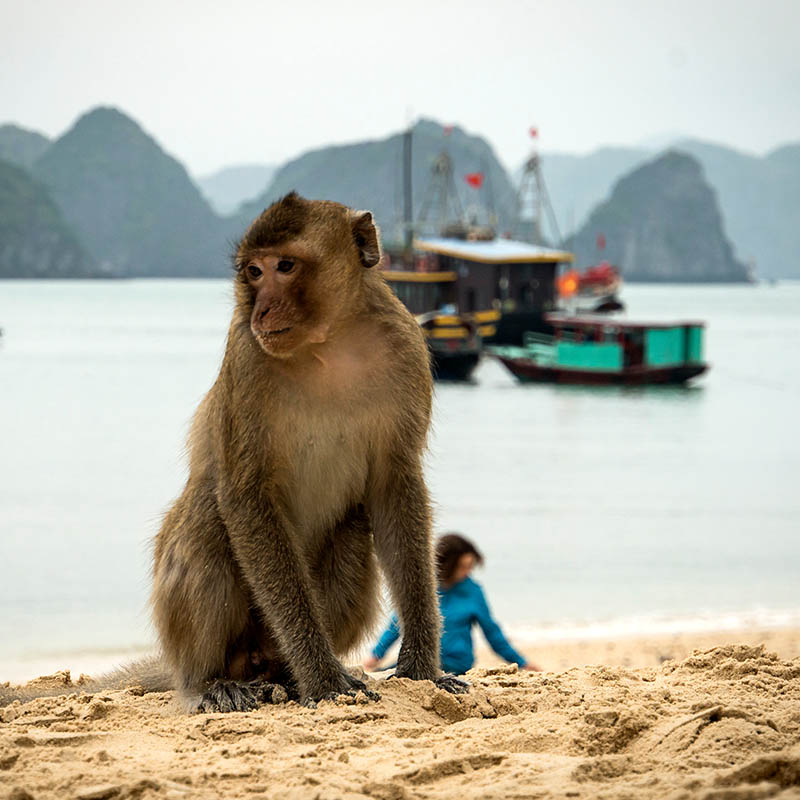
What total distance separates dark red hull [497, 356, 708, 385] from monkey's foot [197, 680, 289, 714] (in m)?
29.4

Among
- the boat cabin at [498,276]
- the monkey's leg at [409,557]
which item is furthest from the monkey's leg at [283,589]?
the boat cabin at [498,276]

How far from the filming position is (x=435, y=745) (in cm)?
282

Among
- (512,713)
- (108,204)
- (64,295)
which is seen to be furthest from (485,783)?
(64,295)

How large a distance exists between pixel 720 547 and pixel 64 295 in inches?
3268

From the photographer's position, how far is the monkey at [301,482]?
10.4 ft

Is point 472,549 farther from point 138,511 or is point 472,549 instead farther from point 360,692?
point 138,511

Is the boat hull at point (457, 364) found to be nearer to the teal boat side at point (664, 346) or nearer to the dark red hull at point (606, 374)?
the dark red hull at point (606, 374)

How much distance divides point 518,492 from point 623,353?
10.3 meters

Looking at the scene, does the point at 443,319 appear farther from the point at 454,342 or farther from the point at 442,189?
the point at 442,189

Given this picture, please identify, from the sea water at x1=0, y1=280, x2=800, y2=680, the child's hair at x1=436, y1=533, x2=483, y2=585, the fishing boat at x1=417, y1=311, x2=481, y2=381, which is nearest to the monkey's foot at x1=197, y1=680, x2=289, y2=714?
the sea water at x1=0, y1=280, x2=800, y2=680

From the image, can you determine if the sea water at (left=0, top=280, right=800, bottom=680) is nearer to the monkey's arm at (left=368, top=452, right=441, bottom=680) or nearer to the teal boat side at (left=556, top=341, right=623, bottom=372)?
the monkey's arm at (left=368, top=452, right=441, bottom=680)

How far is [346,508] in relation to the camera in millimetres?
3445

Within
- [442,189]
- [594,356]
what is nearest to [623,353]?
[594,356]

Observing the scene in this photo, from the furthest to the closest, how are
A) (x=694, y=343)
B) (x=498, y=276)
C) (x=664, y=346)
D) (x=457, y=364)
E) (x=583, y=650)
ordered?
(x=498, y=276)
(x=457, y=364)
(x=694, y=343)
(x=664, y=346)
(x=583, y=650)
